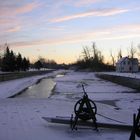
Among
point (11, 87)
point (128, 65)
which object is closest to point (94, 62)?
point (128, 65)

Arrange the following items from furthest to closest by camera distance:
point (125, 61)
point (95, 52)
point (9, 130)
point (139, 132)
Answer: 1. point (95, 52)
2. point (125, 61)
3. point (9, 130)
4. point (139, 132)

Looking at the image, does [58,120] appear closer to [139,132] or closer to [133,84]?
[139,132]

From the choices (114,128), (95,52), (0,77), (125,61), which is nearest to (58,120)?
(114,128)

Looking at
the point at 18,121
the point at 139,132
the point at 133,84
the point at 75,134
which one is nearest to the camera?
the point at 139,132

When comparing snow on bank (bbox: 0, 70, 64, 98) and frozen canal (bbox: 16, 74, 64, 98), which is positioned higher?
snow on bank (bbox: 0, 70, 64, 98)

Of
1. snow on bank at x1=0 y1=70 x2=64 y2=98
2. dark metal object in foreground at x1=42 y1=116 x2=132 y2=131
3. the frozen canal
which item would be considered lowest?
the frozen canal

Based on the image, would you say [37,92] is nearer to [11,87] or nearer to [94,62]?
[11,87]

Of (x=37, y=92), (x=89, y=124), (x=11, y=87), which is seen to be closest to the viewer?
(x=89, y=124)

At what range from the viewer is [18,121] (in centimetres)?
1369

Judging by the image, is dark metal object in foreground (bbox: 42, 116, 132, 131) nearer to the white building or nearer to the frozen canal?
the frozen canal

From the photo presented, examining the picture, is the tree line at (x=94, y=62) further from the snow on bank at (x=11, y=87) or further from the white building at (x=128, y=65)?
the snow on bank at (x=11, y=87)

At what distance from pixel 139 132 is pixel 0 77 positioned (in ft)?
149

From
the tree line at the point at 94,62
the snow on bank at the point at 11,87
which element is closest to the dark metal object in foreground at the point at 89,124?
the snow on bank at the point at 11,87

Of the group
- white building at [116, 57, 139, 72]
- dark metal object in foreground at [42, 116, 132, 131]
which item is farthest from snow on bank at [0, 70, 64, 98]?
white building at [116, 57, 139, 72]
